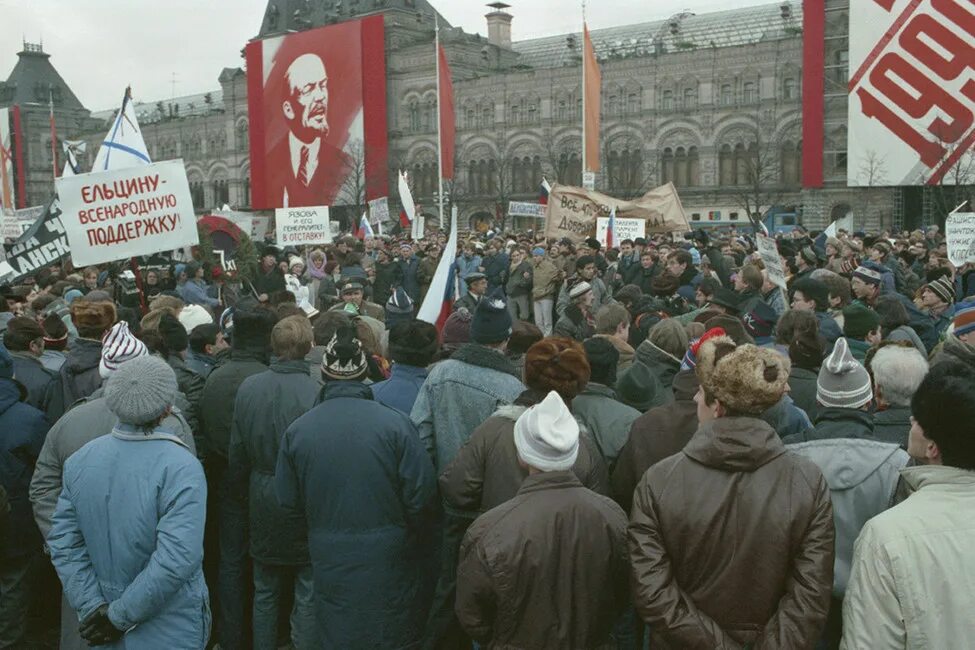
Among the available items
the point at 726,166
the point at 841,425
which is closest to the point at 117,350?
the point at 841,425

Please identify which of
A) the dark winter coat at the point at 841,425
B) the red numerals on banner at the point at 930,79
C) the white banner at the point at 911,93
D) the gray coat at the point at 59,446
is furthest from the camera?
the white banner at the point at 911,93

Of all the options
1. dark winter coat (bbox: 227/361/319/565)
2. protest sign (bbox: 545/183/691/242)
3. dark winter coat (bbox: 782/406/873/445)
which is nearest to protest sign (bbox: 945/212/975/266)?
protest sign (bbox: 545/183/691/242)

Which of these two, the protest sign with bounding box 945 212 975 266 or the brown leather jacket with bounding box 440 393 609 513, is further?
the protest sign with bounding box 945 212 975 266

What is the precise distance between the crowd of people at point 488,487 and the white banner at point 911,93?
34.2 meters

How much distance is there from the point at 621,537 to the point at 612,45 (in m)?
62.6

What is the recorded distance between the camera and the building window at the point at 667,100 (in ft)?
165

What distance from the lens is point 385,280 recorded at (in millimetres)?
14836

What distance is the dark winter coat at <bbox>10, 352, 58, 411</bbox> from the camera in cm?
569

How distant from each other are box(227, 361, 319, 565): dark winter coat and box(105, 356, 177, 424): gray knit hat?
1033 millimetres

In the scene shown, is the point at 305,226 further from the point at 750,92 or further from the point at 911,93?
the point at 750,92

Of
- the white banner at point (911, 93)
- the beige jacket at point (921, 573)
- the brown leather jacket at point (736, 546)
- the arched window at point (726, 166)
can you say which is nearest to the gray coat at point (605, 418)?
the brown leather jacket at point (736, 546)

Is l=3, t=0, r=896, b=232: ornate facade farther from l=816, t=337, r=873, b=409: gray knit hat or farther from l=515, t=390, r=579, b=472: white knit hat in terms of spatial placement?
l=515, t=390, r=579, b=472: white knit hat

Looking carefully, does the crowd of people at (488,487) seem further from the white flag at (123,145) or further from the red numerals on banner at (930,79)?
the red numerals on banner at (930,79)

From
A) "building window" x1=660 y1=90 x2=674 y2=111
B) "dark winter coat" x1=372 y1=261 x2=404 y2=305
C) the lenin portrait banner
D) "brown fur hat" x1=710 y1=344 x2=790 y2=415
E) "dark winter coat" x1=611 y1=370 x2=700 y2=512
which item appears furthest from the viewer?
the lenin portrait banner
